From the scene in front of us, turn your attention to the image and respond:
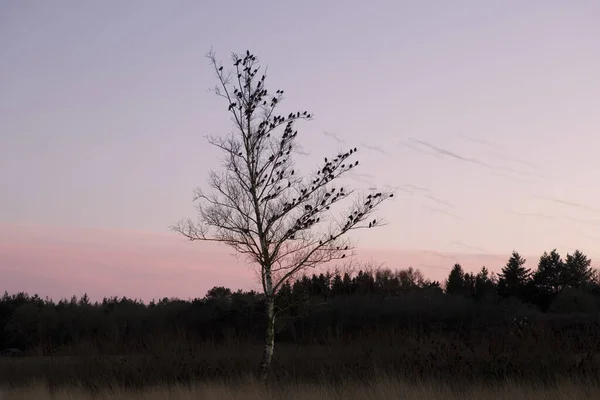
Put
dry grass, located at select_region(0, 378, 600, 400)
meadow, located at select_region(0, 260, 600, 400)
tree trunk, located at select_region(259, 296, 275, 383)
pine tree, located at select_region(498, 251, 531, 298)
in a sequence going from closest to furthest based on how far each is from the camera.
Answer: dry grass, located at select_region(0, 378, 600, 400) → meadow, located at select_region(0, 260, 600, 400) → tree trunk, located at select_region(259, 296, 275, 383) → pine tree, located at select_region(498, 251, 531, 298)

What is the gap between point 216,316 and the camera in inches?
1543

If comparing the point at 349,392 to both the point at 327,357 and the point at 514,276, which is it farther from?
the point at 514,276

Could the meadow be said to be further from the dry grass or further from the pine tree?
the pine tree

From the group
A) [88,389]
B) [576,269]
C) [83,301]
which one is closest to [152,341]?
[88,389]

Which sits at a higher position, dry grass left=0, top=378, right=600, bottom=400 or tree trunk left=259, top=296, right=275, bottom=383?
tree trunk left=259, top=296, right=275, bottom=383

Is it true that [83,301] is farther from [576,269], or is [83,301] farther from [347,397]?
[576,269]

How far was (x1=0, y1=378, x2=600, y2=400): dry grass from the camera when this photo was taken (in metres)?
12.1

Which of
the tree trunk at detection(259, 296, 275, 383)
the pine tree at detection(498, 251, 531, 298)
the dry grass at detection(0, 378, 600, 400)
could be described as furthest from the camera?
the pine tree at detection(498, 251, 531, 298)

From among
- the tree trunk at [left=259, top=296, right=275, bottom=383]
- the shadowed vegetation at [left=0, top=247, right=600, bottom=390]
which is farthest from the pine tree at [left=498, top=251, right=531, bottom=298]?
the tree trunk at [left=259, top=296, right=275, bottom=383]

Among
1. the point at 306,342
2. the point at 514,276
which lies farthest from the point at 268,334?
the point at 514,276

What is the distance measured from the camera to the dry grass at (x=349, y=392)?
12.1 metres

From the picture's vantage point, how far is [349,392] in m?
13.1

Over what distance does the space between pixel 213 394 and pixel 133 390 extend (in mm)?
2837

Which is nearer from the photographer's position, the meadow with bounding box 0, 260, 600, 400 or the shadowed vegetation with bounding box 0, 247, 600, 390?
the meadow with bounding box 0, 260, 600, 400
